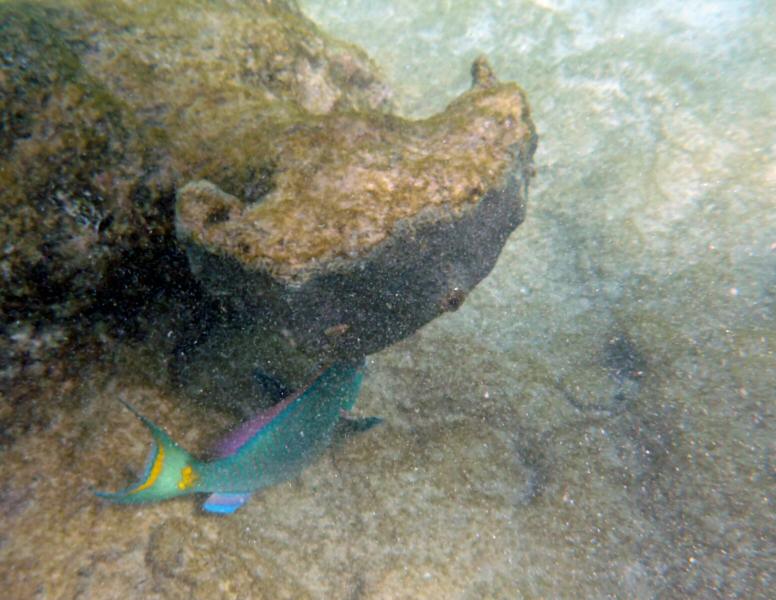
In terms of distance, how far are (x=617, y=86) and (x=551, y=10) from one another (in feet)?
8.74

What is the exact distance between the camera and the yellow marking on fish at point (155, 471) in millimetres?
1911

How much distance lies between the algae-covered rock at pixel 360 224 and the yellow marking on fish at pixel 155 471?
2.39 feet

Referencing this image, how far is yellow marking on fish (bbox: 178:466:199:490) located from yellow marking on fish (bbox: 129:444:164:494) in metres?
0.10

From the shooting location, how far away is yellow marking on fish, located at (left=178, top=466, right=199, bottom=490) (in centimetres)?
198

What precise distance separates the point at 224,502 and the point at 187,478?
381 millimetres

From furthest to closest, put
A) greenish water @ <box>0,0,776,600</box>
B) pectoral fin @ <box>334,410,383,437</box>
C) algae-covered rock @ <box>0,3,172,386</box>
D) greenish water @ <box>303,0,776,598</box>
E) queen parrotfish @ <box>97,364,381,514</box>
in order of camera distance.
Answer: greenish water @ <box>303,0,776,598</box> < pectoral fin @ <box>334,410,383,437</box> < greenish water @ <box>0,0,776,600</box> < queen parrotfish @ <box>97,364,381,514</box> < algae-covered rock @ <box>0,3,172,386</box>

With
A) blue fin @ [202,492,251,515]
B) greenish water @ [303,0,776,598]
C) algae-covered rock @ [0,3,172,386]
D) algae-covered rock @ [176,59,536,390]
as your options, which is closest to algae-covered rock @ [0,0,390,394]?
algae-covered rock @ [0,3,172,386]

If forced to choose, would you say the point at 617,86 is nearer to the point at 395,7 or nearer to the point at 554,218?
the point at 554,218

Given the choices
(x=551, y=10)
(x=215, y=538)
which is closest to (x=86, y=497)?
(x=215, y=538)

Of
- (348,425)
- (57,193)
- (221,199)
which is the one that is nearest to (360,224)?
(221,199)

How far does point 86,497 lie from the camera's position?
6.98 feet

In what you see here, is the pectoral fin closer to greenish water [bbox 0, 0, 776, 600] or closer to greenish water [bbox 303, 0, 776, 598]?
greenish water [bbox 0, 0, 776, 600]

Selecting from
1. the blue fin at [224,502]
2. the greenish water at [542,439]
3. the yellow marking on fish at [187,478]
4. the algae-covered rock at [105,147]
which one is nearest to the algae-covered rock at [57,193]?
the algae-covered rock at [105,147]

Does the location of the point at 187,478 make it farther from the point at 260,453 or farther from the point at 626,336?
the point at 626,336
